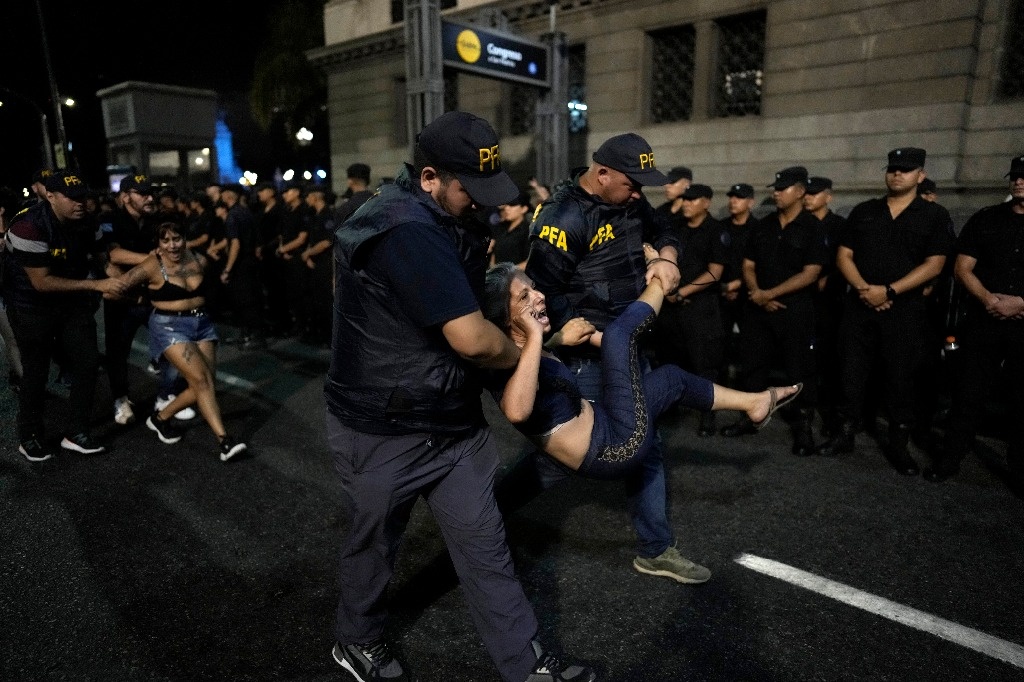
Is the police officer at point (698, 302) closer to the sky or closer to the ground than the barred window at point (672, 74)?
closer to the ground

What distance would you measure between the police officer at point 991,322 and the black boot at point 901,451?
0.11 m

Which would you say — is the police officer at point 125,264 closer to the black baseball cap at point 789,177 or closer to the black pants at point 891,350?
the black baseball cap at point 789,177

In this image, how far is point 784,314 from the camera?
529 cm

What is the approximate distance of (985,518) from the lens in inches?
153

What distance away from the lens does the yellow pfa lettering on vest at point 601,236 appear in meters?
3.37

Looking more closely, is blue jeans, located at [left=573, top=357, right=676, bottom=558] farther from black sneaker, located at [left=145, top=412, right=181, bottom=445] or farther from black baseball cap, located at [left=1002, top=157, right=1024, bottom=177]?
black sneaker, located at [left=145, top=412, right=181, bottom=445]

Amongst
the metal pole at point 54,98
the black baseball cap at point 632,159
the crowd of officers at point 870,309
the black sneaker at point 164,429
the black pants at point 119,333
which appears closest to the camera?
the black baseball cap at point 632,159

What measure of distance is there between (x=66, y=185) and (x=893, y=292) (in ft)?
19.7

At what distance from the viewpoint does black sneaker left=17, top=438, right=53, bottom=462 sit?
16.3ft

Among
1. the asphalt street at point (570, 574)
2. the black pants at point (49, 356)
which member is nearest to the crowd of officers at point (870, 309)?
the asphalt street at point (570, 574)

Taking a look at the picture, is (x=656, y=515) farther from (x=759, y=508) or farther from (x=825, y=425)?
(x=825, y=425)

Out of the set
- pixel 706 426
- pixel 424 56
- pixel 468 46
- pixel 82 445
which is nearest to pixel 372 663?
pixel 706 426

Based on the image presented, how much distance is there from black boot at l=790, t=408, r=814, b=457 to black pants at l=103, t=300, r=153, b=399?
18.5 feet

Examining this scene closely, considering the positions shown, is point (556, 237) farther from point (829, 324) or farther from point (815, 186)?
point (829, 324)
